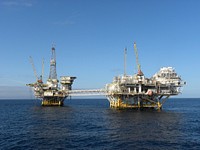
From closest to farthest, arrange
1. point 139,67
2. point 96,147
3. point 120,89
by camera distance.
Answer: point 96,147 → point 120,89 → point 139,67

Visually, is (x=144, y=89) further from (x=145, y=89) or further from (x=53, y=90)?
(x=53, y=90)

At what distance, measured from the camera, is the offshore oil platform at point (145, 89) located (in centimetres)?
9731

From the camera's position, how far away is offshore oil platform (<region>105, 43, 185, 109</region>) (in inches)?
3831

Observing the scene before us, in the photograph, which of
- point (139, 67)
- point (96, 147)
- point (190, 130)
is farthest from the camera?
point (139, 67)

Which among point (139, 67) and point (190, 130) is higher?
point (139, 67)

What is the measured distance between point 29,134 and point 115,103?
61851mm

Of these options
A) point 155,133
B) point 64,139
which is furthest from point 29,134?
point 155,133

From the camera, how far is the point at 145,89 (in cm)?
10212

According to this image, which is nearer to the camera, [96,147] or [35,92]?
[96,147]

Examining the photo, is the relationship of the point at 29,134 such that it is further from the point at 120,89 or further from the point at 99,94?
the point at 99,94

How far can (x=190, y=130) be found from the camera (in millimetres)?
55406

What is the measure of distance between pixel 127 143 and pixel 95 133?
1082cm

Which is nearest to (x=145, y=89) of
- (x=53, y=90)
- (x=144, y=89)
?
(x=144, y=89)

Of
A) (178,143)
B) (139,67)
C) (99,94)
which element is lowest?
(178,143)
